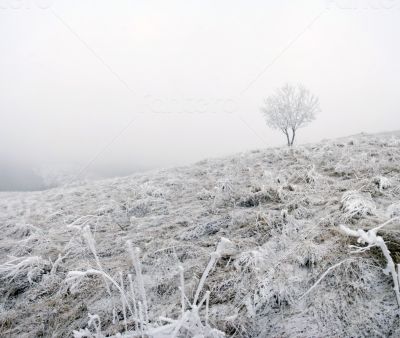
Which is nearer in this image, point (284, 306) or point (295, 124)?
point (284, 306)

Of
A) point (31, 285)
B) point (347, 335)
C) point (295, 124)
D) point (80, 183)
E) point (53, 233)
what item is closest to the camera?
point (347, 335)

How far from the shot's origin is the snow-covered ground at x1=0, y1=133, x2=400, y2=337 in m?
3.14

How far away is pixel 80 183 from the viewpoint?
16.8 metres

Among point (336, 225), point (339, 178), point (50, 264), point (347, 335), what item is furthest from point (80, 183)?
point (347, 335)

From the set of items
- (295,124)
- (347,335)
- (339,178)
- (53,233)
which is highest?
(295,124)

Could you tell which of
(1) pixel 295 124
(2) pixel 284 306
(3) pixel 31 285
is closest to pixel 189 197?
(3) pixel 31 285

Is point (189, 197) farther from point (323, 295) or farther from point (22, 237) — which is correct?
point (323, 295)

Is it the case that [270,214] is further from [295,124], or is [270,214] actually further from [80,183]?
[295,124]

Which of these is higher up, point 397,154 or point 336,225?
point 397,154

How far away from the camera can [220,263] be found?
4.54m

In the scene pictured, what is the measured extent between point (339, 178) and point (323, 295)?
4.93 metres

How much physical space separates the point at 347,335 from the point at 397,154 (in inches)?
309

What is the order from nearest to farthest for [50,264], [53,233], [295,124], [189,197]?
[50,264] < [53,233] < [189,197] < [295,124]

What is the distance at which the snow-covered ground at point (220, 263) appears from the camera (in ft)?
10.3
